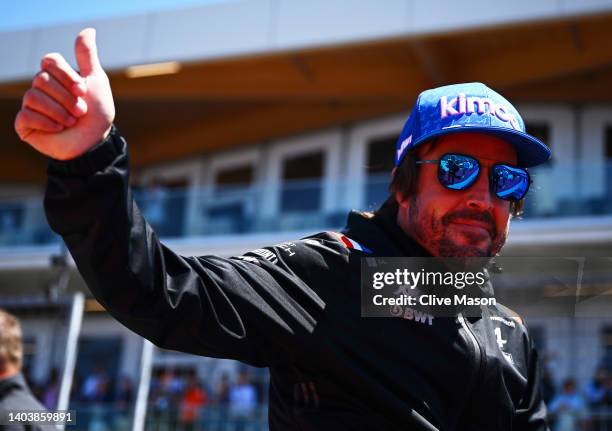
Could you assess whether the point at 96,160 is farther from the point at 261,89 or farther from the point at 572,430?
the point at 261,89

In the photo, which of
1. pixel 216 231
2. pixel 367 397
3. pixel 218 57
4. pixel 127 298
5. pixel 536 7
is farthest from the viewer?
pixel 218 57

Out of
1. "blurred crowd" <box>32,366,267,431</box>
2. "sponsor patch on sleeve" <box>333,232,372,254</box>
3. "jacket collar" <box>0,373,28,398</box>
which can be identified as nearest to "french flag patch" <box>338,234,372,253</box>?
"sponsor patch on sleeve" <box>333,232,372,254</box>

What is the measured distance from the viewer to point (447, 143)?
2.60m

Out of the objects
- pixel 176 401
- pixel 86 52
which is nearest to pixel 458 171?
pixel 86 52

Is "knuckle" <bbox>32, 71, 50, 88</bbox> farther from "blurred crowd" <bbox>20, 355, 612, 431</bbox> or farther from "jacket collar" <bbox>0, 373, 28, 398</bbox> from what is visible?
"blurred crowd" <bbox>20, 355, 612, 431</bbox>

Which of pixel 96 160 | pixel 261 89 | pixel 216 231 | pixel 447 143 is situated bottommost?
pixel 96 160

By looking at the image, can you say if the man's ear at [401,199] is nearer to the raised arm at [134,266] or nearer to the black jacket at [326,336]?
the black jacket at [326,336]

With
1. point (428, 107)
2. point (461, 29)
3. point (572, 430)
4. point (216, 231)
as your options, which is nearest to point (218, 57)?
point (216, 231)

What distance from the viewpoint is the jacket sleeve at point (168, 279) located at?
1.72m

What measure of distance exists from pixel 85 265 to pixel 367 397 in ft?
2.86

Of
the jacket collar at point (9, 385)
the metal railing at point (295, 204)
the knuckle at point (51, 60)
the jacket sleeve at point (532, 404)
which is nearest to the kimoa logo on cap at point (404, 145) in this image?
the jacket sleeve at point (532, 404)

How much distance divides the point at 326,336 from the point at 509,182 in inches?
29.9

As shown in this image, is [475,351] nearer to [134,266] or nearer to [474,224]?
[474,224]

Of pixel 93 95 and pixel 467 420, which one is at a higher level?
pixel 93 95
